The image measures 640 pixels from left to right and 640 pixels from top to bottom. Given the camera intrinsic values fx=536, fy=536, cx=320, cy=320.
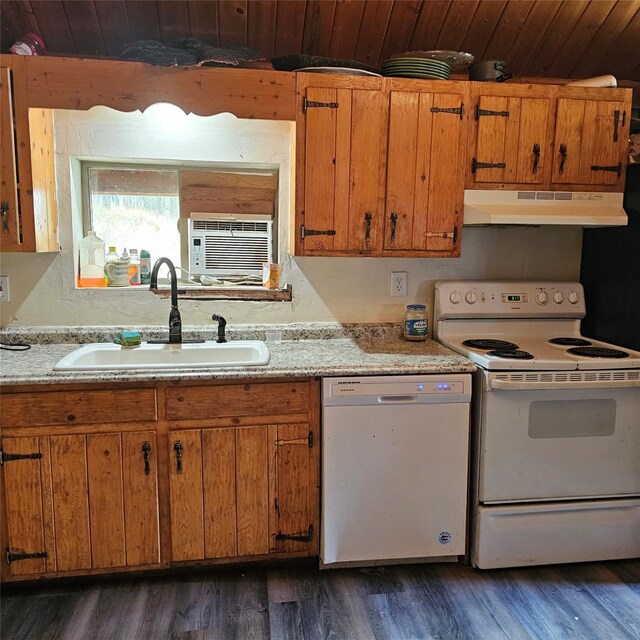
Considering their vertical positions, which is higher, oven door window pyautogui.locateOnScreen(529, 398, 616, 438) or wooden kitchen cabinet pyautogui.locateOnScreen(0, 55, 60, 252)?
wooden kitchen cabinet pyautogui.locateOnScreen(0, 55, 60, 252)

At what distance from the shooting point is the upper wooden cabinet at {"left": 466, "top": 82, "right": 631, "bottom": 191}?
2.35 meters

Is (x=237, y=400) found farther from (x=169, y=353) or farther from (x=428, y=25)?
(x=428, y=25)

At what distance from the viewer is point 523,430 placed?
86.7 inches

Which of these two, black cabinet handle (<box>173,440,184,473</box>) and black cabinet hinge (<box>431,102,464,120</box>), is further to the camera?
black cabinet hinge (<box>431,102,464,120</box>)

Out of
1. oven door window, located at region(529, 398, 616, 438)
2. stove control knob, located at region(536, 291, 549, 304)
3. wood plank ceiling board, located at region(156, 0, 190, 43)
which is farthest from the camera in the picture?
stove control knob, located at region(536, 291, 549, 304)

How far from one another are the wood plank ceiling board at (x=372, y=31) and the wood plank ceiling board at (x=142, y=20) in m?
0.92

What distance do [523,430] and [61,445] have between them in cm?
182

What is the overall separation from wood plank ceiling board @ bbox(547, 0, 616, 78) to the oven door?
1.65m

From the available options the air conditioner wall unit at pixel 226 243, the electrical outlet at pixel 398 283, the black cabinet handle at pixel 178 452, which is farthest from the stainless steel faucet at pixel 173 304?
the electrical outlet at pixel 398 283

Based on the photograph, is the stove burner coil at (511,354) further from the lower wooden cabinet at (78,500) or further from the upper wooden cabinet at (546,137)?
the lower wooden cabinet at (78,500)

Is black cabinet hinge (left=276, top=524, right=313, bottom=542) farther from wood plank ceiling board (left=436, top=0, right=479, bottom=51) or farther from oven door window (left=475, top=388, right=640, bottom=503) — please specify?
wood plank ceiling board (left=436, top=0, right=479, bottom=51)

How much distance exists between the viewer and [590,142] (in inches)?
94.6

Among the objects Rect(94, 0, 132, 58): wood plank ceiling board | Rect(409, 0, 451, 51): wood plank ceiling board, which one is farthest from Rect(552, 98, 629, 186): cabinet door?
Rect(94, 0, 132, 58): wood plank ceiling board

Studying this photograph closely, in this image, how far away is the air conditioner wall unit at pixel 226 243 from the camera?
8.73 ft
